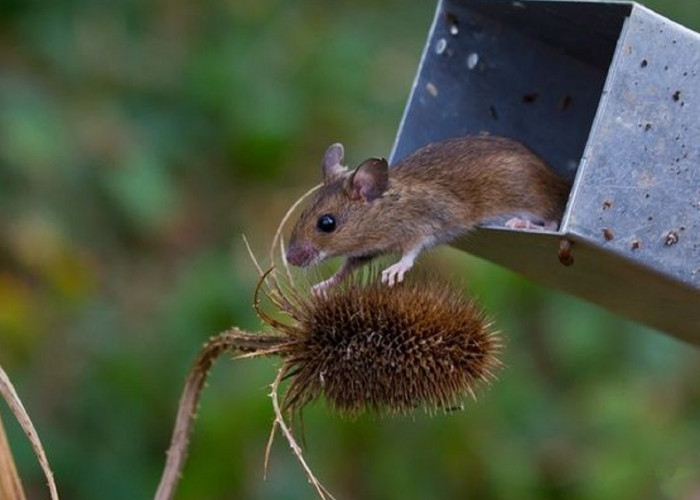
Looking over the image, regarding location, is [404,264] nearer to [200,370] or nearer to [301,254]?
[301,254]

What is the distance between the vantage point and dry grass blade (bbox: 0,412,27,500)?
2666 mm

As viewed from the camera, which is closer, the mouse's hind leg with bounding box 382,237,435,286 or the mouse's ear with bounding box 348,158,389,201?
the mouse's hind leg with bounding box 382,237,435,286

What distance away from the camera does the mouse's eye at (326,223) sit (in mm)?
3670

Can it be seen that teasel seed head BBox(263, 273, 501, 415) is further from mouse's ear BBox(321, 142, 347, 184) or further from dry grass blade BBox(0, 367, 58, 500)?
mouse's ear BBox(321, 142, 347, 184)

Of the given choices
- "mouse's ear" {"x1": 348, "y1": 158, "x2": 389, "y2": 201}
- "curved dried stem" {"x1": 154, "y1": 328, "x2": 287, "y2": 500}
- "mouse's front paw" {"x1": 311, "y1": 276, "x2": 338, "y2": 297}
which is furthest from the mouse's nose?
"curved dried stem" {"x1": 154, "y1": 328, "x2": 287, "y2": 500}

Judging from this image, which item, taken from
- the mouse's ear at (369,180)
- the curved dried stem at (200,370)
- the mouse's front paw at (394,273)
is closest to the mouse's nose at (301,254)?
the mouse's ear at (369,180)

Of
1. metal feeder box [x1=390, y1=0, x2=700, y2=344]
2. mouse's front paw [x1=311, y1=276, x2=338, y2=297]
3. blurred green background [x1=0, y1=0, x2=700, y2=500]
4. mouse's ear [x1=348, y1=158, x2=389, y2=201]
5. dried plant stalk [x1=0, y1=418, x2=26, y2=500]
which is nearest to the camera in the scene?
dried plant stalk [x1=0, y1=418, x2=26, y2=500]

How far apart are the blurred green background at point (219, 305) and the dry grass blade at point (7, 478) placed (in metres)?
2.18

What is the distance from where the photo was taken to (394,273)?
322 centimetres

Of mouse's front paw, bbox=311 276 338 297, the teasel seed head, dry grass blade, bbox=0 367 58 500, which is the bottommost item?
dry grass blade, bbox=0 367 58 500

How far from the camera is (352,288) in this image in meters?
2.96

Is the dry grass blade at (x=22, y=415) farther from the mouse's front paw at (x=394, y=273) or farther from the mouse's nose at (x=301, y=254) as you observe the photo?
the mouse's nose at (x=301, y=254)

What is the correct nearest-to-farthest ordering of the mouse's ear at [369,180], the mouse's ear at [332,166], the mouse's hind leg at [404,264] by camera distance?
the mouse's hind leg at [404,264] < the mouse's ear at [369,180] < the mouse's ear at [332,166]

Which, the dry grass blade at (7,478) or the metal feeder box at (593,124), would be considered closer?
the dry grass blade at (7,478)
